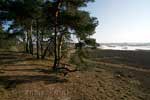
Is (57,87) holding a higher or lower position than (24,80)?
lower

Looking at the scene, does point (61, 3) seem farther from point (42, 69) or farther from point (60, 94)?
point (60, 94)

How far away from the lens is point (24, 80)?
18500 mm

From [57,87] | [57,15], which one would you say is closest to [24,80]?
[57,87]

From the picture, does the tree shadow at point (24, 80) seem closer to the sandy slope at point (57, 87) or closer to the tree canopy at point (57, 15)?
the sandy slope at point (57, 87)

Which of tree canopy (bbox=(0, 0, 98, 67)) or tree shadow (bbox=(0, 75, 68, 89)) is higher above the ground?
tree canopy (bbox=(0, 0, 98, 67))

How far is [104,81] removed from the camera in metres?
22.5

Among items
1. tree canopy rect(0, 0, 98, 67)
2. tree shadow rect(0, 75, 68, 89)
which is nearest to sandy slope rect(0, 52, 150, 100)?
tree shadow rect(0, 75, 68, 89)

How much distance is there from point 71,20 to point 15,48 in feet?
86.7

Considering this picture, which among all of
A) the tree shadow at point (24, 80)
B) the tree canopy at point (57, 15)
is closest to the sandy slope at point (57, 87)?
the tree shadow at point (24, 80)

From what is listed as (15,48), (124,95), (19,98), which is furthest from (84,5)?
(15,48)

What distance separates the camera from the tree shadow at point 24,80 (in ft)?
56.1

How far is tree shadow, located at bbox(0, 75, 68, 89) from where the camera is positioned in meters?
17.1

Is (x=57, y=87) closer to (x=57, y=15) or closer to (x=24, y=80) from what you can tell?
(x=24, y=80)

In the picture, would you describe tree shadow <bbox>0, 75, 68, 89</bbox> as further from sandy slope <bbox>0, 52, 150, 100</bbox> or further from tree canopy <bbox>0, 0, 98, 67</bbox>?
tree canopy <bbox>0, 0, 98, 67</bbox>
